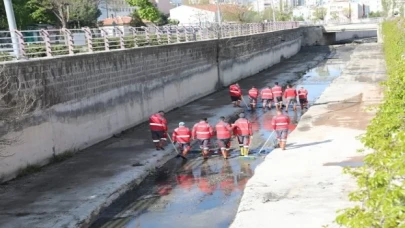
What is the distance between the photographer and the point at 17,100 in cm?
1366

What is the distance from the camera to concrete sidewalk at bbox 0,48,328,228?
10562mm

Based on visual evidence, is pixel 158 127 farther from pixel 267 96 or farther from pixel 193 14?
pixel 193 14

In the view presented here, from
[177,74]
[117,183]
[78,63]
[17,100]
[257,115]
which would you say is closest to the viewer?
[117,183]

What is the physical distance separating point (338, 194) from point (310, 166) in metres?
2.54

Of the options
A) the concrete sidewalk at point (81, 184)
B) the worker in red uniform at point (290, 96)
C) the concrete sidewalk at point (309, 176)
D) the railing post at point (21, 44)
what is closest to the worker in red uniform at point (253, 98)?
the worker in red uniform at point (290, 96)

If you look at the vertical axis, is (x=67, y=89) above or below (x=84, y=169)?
above

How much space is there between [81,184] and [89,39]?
7.59m

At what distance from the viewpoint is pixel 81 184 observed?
12.7 metres

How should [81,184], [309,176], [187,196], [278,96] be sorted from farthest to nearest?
1. [278,96]
2. [81,184]
3. [187,196]
4. [309,176]

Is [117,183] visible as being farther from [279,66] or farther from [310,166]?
[279,66]

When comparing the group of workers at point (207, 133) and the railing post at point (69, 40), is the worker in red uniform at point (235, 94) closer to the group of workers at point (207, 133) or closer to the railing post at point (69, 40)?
the group of workers at point (207, 133)

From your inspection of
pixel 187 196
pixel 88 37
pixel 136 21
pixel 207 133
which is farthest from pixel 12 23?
pixel 136 21

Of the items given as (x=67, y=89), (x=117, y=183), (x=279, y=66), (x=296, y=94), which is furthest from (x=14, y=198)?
(x=279, y=66)

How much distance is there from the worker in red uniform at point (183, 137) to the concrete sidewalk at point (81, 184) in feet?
1.83
